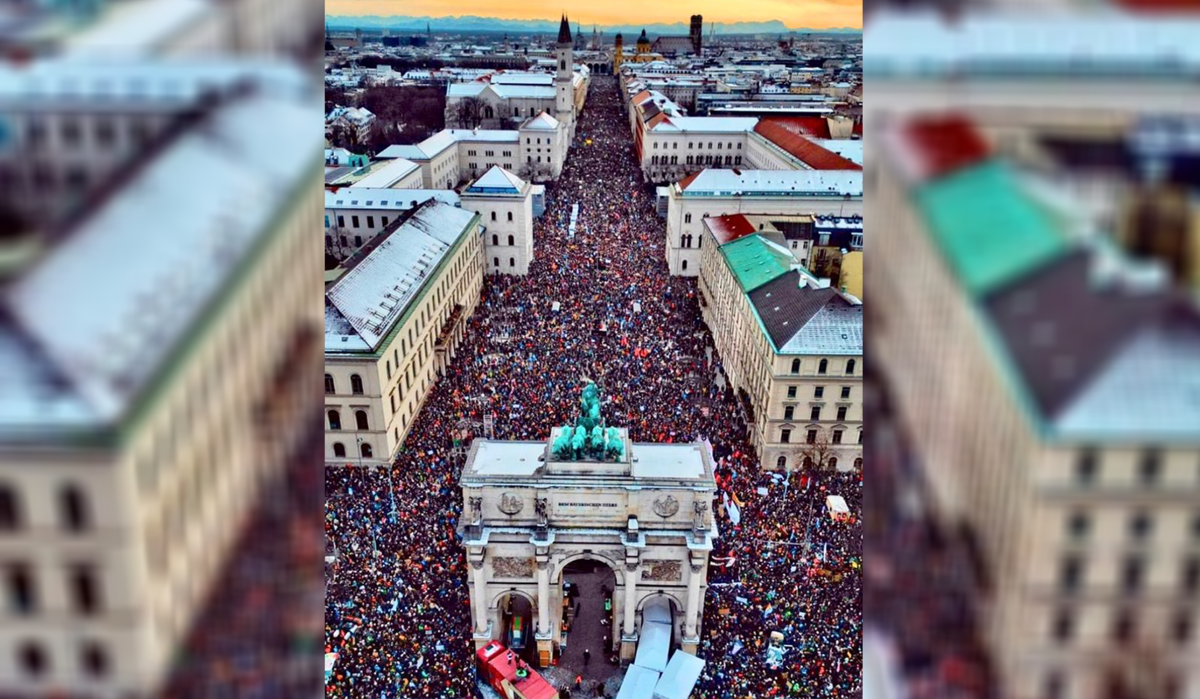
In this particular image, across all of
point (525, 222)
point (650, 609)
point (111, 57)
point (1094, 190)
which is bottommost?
point (650, 609)

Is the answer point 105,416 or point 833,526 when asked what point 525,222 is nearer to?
point 833,526

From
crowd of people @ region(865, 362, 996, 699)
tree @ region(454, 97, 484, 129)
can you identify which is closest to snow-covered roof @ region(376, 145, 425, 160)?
tree @ region(454, 97, 484, 129)

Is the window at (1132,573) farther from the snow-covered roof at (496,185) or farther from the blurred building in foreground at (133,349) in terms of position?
the snow-covered roof at (496,185)

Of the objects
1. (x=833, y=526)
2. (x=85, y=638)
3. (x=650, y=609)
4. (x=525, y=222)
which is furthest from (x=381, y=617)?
(x=525, y=222)

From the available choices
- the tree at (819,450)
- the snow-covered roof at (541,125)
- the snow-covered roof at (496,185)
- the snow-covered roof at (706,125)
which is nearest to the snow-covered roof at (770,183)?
the snow-covered roof at (496,185)

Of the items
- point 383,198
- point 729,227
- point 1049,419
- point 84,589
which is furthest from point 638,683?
point 383,198

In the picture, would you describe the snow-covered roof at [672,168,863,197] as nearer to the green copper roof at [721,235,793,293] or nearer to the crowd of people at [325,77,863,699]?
the crowd of people at [325,77,863,699]
